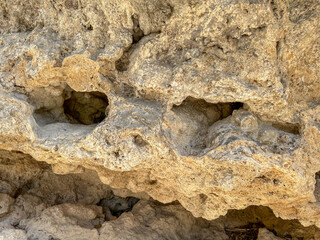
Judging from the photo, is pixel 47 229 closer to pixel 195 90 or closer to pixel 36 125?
pixel 36 125

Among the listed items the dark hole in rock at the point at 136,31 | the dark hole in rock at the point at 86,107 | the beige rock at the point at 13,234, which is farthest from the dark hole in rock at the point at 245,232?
the dark hole in rock at the point at 136,31

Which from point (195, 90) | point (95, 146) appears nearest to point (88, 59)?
point (95, 146)

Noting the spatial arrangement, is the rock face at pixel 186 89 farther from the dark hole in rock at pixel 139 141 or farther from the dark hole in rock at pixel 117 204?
the dark hole in rock at pixel 117 204

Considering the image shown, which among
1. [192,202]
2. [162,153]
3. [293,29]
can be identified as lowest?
[192,202]

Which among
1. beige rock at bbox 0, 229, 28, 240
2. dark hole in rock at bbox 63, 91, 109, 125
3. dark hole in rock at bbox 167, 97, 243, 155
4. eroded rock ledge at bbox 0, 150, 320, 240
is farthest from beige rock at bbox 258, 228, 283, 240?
beige rock at bbox 0, 229, 28, 240

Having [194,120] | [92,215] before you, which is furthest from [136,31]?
[92,215]

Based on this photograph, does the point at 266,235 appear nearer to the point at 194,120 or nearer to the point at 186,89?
the point at 194,120
